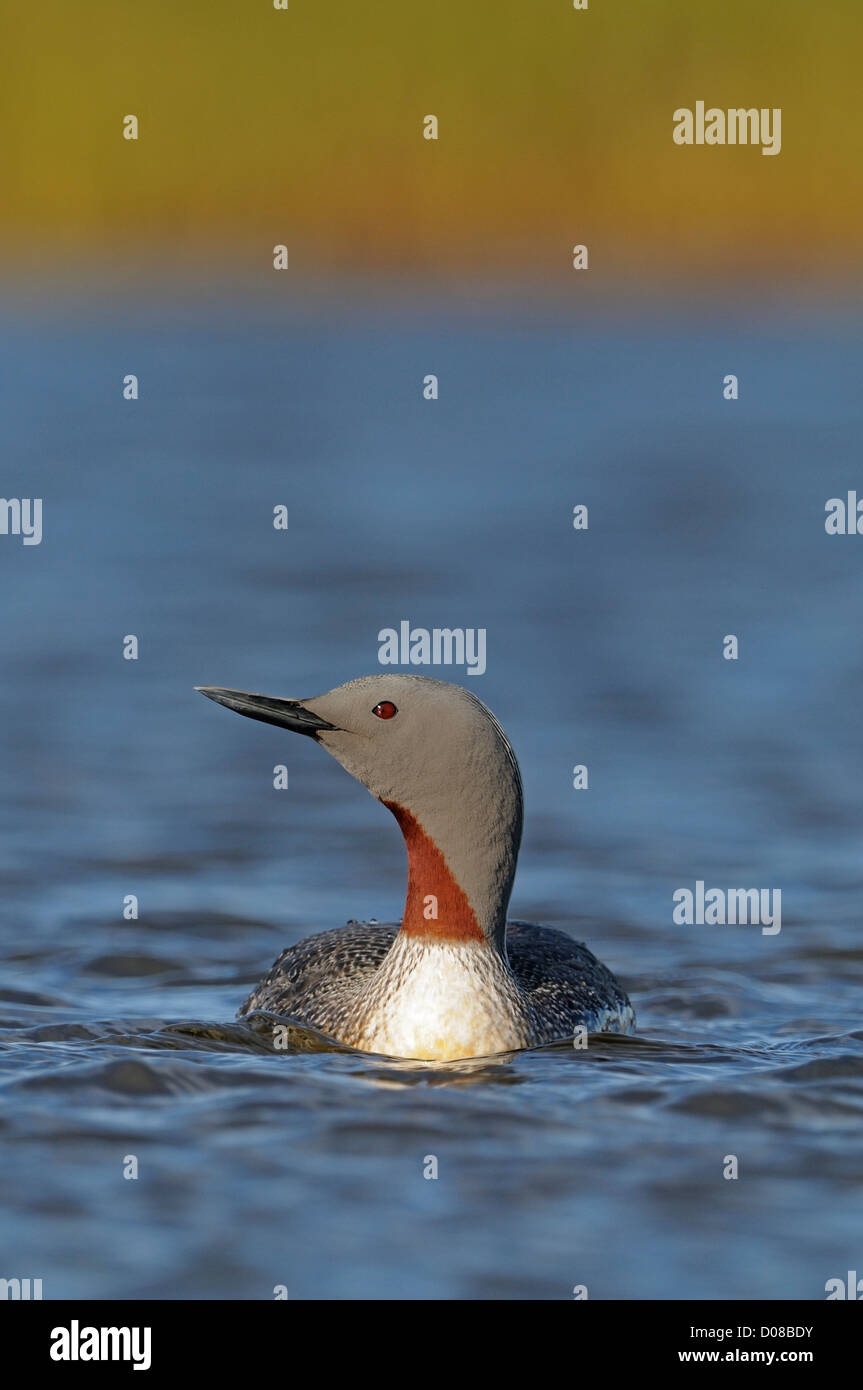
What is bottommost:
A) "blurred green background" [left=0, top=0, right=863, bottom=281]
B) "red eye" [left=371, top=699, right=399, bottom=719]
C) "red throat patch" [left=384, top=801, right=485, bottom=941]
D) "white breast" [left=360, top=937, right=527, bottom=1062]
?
"white breast" [left=360, top=937, right=527, bottom=1062]

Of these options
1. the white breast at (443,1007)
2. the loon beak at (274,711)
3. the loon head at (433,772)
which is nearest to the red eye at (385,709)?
the loon head at (433,772)

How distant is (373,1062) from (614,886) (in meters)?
2.73

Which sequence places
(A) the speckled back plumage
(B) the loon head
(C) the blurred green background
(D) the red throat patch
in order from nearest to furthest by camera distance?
1. (B) the loon head
2. (D) the red throat patch
3. (A) the speckled back plumage
4. (C) the blurred green background

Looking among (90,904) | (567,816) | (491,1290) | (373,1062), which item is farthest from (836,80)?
(491,1290)

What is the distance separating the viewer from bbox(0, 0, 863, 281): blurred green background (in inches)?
641

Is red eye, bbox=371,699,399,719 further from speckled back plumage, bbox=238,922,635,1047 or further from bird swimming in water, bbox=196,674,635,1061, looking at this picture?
speckled back plumage, bbox=238,922,635,1047

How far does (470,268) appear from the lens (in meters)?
17.5

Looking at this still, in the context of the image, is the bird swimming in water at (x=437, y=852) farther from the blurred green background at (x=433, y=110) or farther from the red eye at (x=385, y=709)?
the blurred green background at (x=433, y=110)

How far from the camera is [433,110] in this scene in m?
16.4

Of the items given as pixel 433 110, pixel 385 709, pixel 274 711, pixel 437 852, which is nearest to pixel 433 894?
pixel 437 852

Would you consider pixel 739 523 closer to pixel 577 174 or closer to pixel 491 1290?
pixel 577 174

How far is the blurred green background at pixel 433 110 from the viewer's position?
Result: 1628cm

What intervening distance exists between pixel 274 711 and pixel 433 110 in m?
10.4

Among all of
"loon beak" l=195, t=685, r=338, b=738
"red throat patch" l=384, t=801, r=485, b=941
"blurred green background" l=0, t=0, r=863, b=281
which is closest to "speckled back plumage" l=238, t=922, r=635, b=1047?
"red throat patch" l=384, t=801, r=485, b=941
